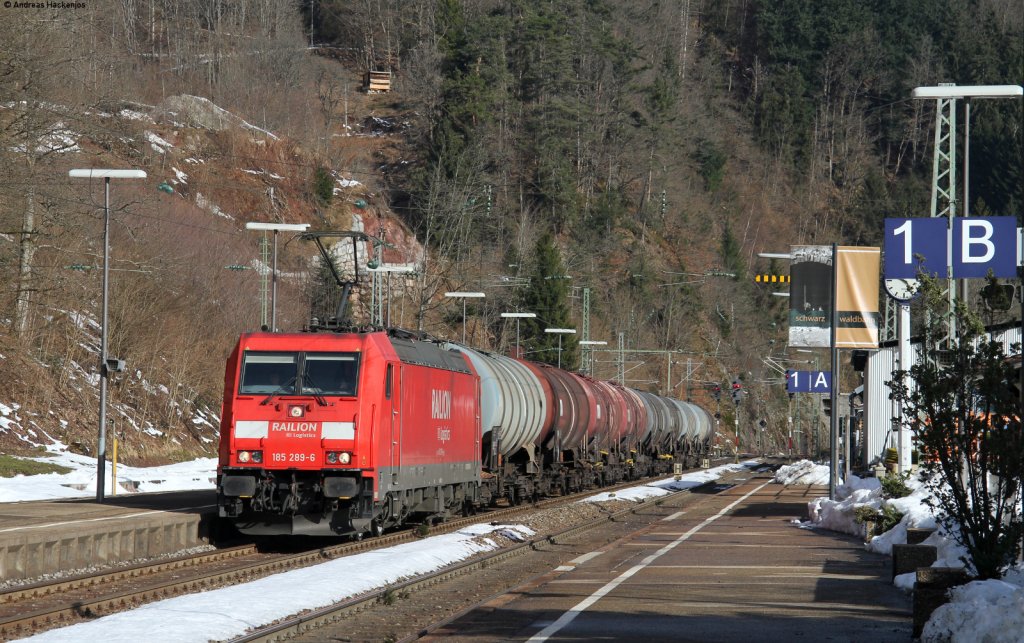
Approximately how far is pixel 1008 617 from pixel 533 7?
347 feet

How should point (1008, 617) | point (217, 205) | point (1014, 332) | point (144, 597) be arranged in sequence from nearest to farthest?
1. point (1008, 617)
2. point (144, 597)
3. point (1014, 332)
4. point (217, 205)

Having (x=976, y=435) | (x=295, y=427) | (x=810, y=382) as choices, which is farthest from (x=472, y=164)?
(x=976, y=435)

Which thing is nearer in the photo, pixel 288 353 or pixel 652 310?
pixel 288 353

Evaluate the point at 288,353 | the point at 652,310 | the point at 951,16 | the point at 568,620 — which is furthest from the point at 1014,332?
the point at 951,16

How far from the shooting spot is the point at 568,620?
12.3m

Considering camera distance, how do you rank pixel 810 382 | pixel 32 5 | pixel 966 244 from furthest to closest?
pixel 810 382 → pixel 32 5 → pixel 966 244

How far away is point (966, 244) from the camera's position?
20.3 meters

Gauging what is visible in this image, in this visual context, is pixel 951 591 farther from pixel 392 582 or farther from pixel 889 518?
pixel 889 518

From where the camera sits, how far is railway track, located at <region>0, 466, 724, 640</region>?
41.9 ft

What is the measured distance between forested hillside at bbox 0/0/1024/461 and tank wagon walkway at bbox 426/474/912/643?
21365 mm

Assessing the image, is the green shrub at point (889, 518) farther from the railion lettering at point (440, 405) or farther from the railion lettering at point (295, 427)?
the railion lettering at point (295, 427)

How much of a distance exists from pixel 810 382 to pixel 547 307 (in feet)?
136

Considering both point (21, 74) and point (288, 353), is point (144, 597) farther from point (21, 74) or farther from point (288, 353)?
point (21, 74)

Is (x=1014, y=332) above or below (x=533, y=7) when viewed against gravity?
below
